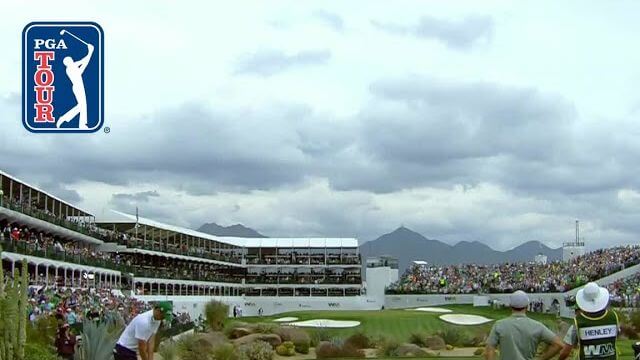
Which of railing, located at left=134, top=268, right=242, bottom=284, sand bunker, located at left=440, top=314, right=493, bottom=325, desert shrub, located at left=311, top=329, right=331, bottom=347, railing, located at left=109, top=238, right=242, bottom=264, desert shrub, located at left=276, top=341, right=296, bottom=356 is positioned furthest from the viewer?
railing, located at left=109, top=238, right=242, bottom=264

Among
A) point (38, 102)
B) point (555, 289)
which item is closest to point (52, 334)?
point (38, 102)

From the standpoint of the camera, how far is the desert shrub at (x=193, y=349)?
2780 centimetres

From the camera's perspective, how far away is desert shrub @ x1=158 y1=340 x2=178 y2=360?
26.2 m

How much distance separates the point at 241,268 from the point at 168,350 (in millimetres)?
75315

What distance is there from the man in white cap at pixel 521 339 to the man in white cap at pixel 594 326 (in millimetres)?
227

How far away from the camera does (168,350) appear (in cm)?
2625

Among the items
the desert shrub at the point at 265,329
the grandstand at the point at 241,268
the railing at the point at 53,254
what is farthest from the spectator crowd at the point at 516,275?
the desert shrub at the point at 265,329

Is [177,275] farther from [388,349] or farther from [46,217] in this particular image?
[388,349]

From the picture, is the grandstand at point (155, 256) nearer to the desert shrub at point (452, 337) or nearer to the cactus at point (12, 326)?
the desert shrub at point (452, 337)

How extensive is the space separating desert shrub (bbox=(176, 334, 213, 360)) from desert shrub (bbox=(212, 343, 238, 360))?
268 millimetres

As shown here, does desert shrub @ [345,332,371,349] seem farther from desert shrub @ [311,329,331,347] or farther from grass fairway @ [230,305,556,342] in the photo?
grass fairway @ [230,305,556,342]

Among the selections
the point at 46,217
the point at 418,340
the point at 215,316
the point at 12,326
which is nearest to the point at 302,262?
the point at 46,217

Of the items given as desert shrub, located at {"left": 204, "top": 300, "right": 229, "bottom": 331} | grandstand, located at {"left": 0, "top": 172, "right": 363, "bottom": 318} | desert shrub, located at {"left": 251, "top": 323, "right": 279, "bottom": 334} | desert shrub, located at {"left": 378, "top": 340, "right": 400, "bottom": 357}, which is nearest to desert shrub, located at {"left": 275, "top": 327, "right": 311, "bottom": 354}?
desert shrub, located at {"left": 251, "top": 323, "right": 279, "bottom": 334}

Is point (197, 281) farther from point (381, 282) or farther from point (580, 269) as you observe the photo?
point (580, 269)
